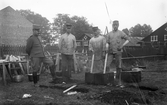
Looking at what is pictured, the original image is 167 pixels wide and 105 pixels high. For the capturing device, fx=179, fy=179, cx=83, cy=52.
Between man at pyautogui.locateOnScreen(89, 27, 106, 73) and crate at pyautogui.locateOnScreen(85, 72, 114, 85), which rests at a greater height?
man at pyautogui.locateOnScreen(89, 27, 106, 73)

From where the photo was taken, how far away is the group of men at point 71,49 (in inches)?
249

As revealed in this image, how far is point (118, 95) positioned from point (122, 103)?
406 millimetres

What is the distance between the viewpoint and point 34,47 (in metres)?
6.46

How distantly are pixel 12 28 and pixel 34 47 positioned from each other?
2865cm

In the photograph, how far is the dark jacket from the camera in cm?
637

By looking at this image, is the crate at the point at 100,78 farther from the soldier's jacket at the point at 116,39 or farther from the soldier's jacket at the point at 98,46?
the soldier's jacket at the point at 98,46

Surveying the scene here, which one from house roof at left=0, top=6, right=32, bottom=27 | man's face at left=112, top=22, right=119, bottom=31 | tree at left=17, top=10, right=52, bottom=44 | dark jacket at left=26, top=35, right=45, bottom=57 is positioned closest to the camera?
man's face at left=112, top=22, right=119, bottom=31

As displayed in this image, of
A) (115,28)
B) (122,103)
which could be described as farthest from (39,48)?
(122,103)

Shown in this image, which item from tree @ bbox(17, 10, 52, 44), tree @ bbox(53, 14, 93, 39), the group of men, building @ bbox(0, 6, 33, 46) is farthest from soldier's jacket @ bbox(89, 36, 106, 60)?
tree @ bbox(53, 14, 93, 39)

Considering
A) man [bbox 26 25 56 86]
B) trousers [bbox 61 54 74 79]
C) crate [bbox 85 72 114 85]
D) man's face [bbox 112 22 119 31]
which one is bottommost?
crate [bbox 85 72 114 85]

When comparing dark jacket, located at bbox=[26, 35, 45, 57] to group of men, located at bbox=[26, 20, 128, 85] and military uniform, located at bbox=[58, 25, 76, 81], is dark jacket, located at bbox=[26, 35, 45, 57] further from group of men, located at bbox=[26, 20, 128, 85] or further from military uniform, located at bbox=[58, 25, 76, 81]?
military uniform, located at bbox=[58, 25, 76, 81]

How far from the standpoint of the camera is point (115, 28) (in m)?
6.34

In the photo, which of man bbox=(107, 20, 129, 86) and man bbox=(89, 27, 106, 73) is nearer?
man bbox=(107, 20, 129, 86)

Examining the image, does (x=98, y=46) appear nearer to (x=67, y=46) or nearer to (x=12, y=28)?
(x=67, y=46)
